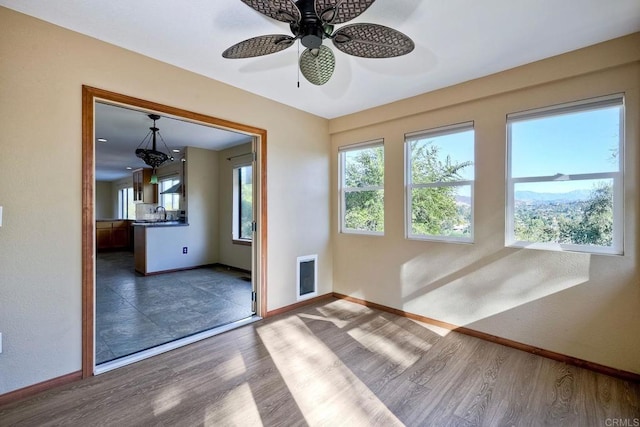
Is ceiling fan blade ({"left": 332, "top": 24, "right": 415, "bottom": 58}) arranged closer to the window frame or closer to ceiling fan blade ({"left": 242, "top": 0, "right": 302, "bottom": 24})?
ceiling fan blade ({"left": 242, "top": 0, "right": 302, "bottom": 24})

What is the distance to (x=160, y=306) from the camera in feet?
12.1

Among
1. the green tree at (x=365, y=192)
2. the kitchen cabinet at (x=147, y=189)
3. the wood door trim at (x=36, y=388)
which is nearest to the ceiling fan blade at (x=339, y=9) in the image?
the green tree at (x=365, y=192)

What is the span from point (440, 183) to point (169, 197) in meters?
6.99

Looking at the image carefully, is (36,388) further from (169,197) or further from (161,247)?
(169,197)

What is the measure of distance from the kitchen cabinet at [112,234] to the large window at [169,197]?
2.35m

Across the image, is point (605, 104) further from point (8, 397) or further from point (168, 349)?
point (8, 397)

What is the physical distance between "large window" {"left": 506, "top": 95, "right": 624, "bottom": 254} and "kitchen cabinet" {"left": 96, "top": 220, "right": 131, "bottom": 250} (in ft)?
33.8

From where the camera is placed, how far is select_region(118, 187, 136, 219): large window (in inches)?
432

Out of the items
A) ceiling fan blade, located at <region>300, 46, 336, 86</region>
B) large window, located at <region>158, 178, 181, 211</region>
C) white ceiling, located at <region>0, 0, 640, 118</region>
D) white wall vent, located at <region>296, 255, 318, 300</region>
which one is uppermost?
white ceiling, located at <region>0, 0, 640, 118</region>

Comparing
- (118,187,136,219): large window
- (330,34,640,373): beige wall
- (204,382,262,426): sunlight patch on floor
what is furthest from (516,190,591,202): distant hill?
(118,187,136,219): large window

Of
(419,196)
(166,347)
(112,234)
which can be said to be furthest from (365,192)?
(112,234)

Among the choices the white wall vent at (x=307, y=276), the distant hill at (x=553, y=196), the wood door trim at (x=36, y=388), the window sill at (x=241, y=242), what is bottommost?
the wood door trim at (x=36, y=388)

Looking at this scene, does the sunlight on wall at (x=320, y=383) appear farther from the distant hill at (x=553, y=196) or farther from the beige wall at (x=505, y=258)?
the distant hill at (x=553, y=196)

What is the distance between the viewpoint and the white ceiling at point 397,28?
1.81 metres
